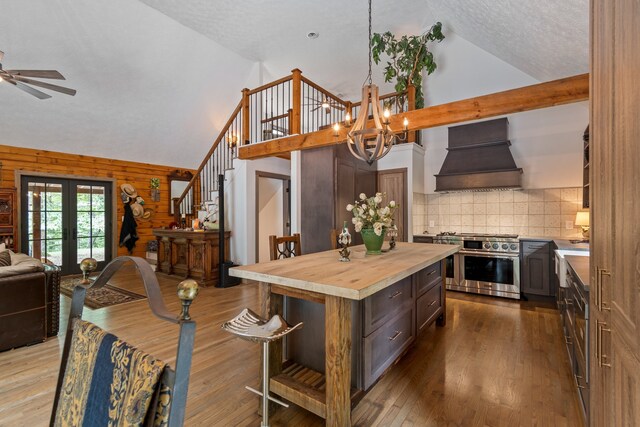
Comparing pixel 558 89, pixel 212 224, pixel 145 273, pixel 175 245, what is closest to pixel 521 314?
pixel 558 89

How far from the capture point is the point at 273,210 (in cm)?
669

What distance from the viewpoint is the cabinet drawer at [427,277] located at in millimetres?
A: 2635

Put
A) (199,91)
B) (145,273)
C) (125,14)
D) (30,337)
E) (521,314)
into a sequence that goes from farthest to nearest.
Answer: (199,91)
(125,14)
(521,314)
(30,337)
(145,273)

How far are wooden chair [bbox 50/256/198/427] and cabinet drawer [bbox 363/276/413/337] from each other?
4.42ft

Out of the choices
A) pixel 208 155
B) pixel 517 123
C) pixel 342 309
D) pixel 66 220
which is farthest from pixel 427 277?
pixel 66 220

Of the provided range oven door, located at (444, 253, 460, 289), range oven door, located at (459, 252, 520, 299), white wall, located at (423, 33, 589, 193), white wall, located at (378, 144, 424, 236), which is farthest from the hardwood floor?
white wall, located at (423, 33, 589, 193)

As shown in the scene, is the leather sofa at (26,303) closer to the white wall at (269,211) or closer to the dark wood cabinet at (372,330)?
the dark wood cabinet at (372,330)

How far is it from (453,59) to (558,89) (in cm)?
304

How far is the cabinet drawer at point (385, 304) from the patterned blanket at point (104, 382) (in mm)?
1358

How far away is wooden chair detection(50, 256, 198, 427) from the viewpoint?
627mm

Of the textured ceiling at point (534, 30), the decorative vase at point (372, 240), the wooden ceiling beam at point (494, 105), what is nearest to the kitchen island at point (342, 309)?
the decorative vase at point (372, 240)

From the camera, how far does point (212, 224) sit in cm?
553

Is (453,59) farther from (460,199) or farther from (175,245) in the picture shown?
(175,245)

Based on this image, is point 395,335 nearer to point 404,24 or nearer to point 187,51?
point 404,24
